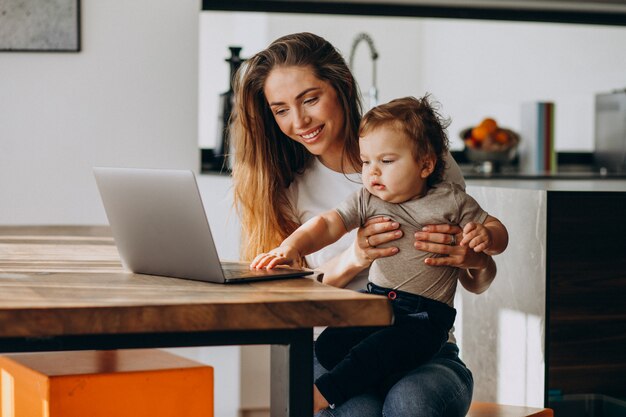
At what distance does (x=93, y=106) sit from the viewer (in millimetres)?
3844

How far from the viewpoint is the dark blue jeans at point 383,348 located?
167cm

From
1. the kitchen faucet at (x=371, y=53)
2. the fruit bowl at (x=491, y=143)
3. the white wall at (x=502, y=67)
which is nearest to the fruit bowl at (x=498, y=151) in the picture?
the fruit bowl at (x=491, y=143)

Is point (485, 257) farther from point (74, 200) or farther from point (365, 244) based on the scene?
point (74, 200)

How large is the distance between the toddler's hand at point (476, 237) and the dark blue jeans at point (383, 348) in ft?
0.43

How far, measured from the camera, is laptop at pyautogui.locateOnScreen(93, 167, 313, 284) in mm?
1376

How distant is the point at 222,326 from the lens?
1.21 m

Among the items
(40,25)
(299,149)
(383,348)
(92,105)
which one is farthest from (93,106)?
(383,348)

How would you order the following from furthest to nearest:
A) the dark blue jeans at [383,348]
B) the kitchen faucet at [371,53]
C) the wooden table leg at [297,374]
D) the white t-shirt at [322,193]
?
the kitchen faucet at [371,53]
the white t-shirt at [322,193]
the dark blue jeans at [383,348]
the wooden table leg at [297,374]

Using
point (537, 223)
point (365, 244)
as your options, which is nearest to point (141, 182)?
point (365, 244)

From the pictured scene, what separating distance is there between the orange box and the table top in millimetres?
141


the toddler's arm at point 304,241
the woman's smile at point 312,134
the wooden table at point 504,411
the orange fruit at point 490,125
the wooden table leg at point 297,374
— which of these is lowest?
the wooden table at point 504,411

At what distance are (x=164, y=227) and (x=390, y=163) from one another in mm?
465

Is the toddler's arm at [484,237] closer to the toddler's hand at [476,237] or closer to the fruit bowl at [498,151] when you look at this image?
the toddler's hand at [476,237]

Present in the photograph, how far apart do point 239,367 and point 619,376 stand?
1369mm
